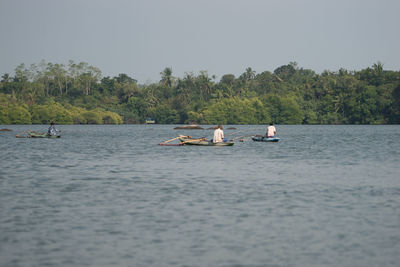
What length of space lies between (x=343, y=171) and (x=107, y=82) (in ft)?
548

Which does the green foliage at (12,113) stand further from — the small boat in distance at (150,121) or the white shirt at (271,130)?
the white shirt at (271,130)

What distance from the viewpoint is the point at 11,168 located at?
36.3 metres

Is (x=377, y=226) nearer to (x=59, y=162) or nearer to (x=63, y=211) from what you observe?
(x=63, y=211)

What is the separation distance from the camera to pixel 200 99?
18700 cm

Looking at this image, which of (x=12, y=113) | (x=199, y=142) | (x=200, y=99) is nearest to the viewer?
(x=199, y=142)

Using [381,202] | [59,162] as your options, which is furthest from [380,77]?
[381,202]

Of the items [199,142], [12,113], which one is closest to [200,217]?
[199,142]

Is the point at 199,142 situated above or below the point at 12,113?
below

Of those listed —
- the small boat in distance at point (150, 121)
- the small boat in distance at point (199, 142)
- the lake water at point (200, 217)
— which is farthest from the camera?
the small boat in distance at point (150, 121)

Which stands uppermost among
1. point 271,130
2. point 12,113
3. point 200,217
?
point 12,113

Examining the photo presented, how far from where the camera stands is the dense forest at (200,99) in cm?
16150

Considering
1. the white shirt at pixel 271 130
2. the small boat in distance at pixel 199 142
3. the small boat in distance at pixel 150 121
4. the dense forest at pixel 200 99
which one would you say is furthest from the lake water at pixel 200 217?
the small boat in distance at pixel 150 121

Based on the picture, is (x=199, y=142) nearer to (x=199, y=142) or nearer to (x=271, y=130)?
(x=199, y=142)

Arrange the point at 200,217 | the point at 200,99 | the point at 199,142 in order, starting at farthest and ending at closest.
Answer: the point at 200,99 < the point at 199,142 < the point at 200,217
